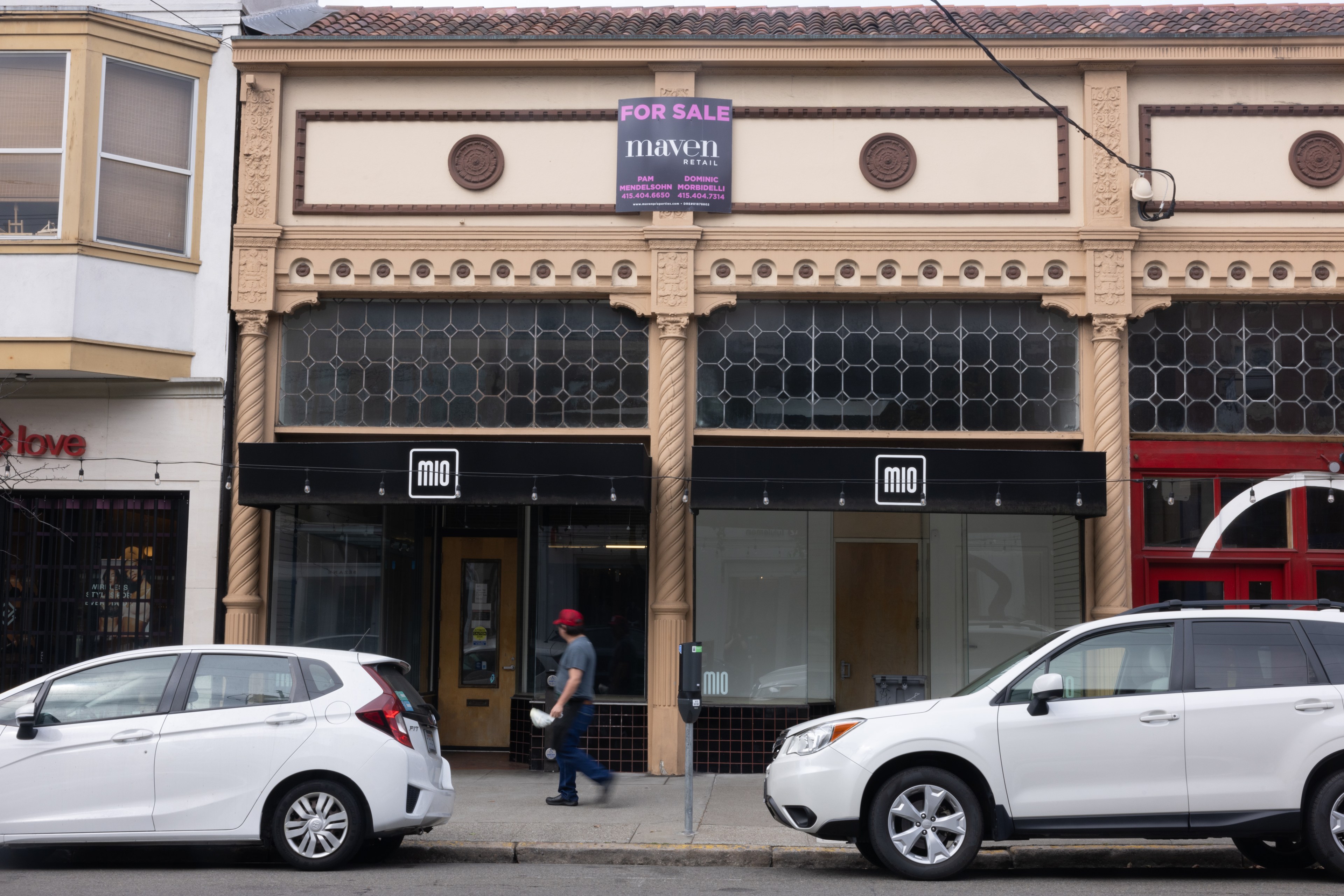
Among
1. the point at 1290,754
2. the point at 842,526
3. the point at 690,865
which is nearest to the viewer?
the point at 1290,754

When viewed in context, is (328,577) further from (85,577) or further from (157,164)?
(157,164)

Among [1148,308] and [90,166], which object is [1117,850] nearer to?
[1148,308]

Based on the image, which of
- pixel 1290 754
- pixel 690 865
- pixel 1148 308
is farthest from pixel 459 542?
pixel 1290 754

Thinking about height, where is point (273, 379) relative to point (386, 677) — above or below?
above

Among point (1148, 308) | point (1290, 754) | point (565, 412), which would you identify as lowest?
point (1290, 754)

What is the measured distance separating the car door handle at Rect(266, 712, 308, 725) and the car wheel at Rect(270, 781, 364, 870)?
410 mm

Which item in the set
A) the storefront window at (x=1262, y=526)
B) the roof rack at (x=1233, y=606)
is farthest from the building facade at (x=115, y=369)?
the storefront window at (x=1262, y=526)

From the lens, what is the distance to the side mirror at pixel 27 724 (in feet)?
27.5

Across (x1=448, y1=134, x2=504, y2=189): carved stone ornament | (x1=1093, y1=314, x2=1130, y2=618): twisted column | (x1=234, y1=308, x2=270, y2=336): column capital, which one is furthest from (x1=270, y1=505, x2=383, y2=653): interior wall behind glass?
(x1=1093, y1=314, x2=1130, y2=618): twisted column

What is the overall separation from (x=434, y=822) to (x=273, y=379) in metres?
6.13

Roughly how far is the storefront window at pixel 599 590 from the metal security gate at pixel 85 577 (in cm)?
367

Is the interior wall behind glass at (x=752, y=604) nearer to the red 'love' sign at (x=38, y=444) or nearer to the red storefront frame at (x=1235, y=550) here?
the red storefront frame at (x=1235, y=550)

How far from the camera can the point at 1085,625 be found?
8516mm

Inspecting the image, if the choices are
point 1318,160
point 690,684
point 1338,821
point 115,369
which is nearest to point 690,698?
point 690,684
